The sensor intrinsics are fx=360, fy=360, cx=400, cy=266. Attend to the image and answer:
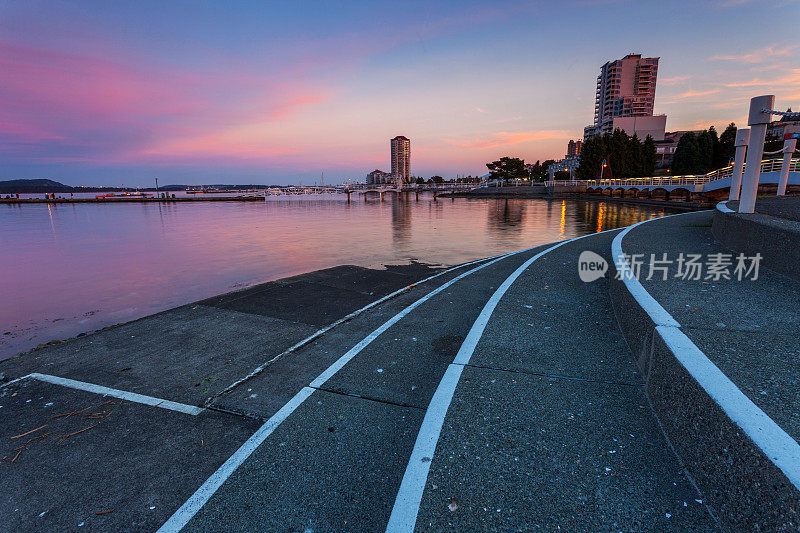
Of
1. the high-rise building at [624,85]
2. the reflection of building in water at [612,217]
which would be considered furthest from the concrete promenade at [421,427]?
the high-rise building at [624,85]

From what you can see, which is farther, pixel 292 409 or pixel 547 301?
pixel 547 301

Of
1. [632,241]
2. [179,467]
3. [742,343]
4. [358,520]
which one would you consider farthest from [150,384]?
[632,241]

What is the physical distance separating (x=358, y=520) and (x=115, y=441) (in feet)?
8.41

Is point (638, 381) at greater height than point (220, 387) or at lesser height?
greater

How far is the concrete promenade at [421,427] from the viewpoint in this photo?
2264mm

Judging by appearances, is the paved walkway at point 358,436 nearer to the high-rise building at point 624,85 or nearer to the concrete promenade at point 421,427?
the concrete promenade at point 421,427

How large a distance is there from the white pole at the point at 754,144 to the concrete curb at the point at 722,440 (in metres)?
7.79

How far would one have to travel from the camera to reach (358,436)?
3.17 metres

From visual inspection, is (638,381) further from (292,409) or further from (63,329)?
(63,329)

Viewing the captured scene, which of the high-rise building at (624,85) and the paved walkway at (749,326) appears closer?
the paved walkway at (749,326)

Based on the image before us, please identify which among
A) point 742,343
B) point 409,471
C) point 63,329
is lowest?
point 63,329

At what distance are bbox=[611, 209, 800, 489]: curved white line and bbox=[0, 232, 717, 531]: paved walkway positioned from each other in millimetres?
568

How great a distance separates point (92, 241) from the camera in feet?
92.0

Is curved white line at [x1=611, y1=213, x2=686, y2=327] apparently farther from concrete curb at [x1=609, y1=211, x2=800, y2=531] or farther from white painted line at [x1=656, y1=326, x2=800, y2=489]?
white painted line at [x1=656, y1=326, x2=800, y2=489]
